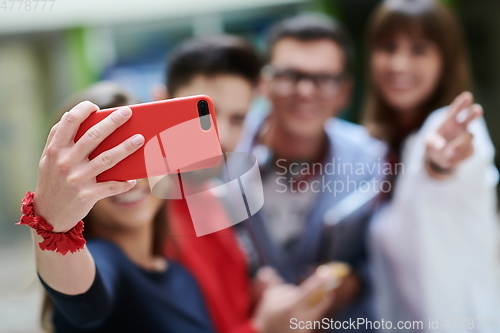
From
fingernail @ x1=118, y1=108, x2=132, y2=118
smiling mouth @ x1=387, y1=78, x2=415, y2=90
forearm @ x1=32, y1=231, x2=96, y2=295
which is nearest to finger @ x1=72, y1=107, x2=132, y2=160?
fingernail @ x1=118, y1=108, x2=132, y2=118

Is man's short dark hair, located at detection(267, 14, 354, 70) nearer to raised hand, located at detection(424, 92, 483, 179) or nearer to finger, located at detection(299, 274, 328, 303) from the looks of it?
raised hand, located at detection(424, 92, 483, 179)

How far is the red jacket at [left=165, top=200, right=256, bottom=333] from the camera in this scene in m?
0.68

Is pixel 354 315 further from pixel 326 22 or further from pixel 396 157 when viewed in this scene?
pixel 326 22

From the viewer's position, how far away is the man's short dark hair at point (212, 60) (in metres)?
0.64

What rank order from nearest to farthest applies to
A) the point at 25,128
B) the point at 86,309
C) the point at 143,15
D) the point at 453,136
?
1. the point at 86,309
2. the point at 453,136
3. the point at 25,128
4. the point at 143,15

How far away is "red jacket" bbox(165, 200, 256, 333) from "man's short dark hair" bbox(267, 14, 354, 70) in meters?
0.36

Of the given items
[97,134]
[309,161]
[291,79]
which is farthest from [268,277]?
[97,134]

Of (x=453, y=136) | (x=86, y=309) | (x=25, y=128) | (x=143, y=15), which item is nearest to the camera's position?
(x=86, y=309)

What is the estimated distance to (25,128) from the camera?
2.37 ft

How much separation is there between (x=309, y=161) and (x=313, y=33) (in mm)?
248

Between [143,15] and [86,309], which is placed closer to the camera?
[86,309]

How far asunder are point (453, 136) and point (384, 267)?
0.25 metres

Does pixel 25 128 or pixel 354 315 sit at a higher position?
pixel 25 128

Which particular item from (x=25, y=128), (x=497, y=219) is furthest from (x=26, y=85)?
(x=497, y=219)
